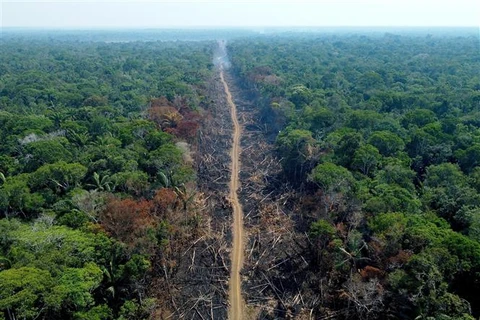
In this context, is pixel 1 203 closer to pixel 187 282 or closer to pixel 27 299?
pixel 27 299

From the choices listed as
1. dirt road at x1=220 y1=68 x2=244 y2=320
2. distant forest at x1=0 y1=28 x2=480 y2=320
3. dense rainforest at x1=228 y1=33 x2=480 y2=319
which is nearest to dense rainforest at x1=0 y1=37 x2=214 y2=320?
distant forest at x1=0 y1=28 x2=480 y2=320

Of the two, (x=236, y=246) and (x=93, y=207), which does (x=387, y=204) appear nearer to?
(x=236, y=246)

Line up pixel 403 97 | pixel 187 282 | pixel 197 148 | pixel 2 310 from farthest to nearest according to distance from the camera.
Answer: pixel 403 97 → pixel 197 148 → pixel 187 282 → pixel 2 310

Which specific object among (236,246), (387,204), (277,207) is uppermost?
(387,204)

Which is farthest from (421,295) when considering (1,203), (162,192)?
(1,203)

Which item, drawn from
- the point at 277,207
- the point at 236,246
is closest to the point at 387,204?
the point at 277,207

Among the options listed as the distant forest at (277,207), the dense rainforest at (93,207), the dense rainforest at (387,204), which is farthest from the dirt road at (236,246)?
the dense rainforest at (93,207)

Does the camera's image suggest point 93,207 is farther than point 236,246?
No

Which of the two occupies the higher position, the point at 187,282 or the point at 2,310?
the point at 2,310

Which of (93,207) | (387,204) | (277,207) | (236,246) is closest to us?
(387,204)

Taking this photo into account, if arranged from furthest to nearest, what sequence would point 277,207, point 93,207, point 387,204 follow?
point 277,207
point 93,207
point 387,204
